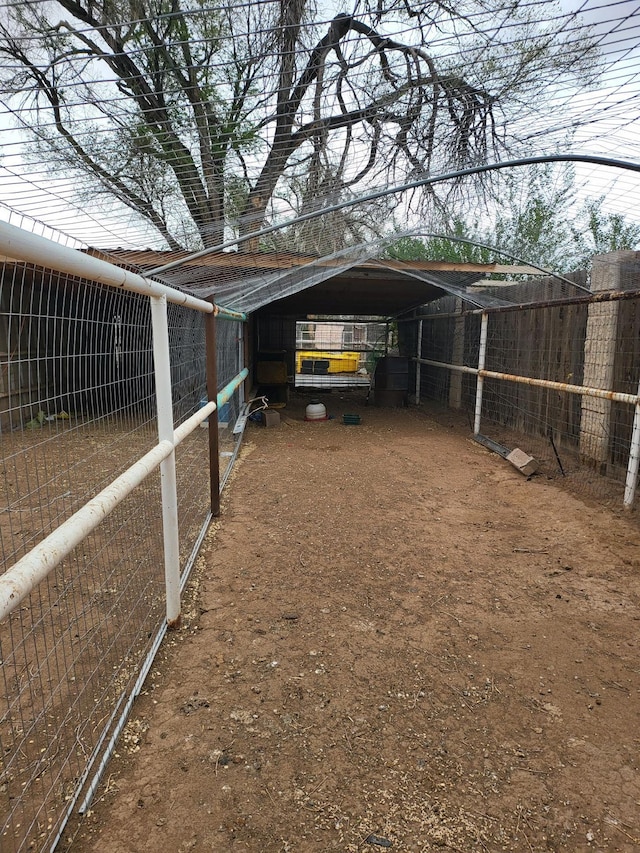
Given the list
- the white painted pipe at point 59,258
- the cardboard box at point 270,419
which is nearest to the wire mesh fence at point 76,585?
the white painted pipe at point 59,258

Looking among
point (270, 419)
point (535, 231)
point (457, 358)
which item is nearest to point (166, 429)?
point (270, 419)

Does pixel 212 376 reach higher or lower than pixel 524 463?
higher

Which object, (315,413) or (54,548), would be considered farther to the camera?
(315,413)

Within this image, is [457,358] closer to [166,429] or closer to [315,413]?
[315,413]

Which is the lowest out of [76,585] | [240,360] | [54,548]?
[76,585]

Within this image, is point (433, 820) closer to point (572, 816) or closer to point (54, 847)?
point (572, 816)

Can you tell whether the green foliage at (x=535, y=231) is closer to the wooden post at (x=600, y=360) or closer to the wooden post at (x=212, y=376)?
the wooden post at (x=600, y=360)

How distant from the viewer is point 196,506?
12.8 ft

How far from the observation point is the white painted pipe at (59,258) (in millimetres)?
974

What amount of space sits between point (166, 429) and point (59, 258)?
1.04m

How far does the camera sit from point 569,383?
541 centimetres

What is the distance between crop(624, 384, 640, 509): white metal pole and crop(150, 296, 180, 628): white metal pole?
348cm

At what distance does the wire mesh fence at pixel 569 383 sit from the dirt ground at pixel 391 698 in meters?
0.99

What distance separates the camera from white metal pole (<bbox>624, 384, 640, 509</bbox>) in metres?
3.87
